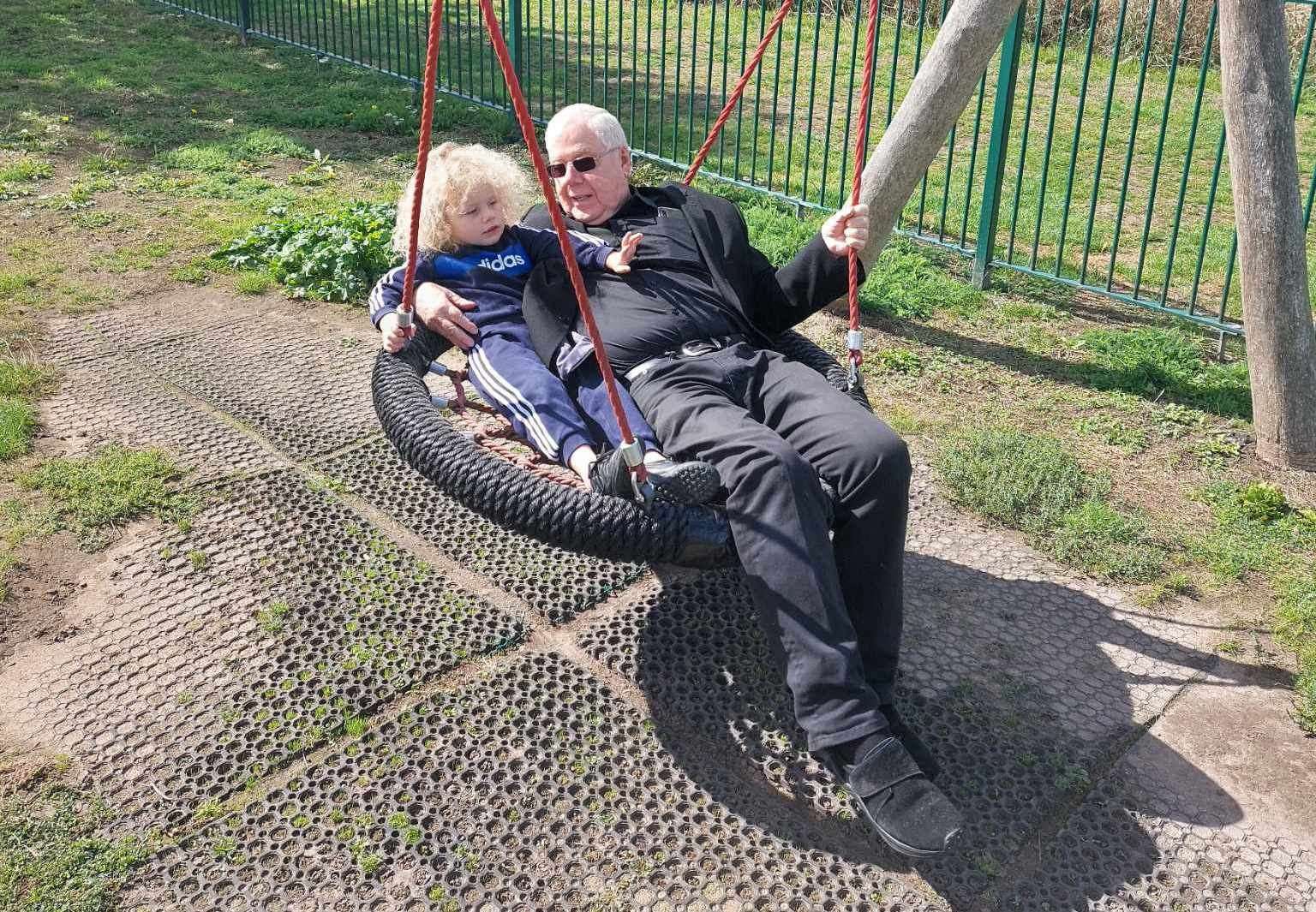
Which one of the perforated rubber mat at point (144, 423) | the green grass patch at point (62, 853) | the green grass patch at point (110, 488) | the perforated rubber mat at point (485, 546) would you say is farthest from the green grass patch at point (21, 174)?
the green grass patch at point (62, 853)

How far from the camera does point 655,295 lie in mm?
3600

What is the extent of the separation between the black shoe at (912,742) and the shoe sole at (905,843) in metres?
0.17

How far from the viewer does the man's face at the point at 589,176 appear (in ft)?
12.3

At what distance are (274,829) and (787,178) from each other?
4800 millimetres

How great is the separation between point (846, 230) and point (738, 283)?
386mm

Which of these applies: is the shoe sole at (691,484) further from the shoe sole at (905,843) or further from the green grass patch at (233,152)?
the green grass patch at (233,152)

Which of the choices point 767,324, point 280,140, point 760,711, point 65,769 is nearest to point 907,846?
point 760,711

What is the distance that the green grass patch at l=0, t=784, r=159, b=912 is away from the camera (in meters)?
2.63

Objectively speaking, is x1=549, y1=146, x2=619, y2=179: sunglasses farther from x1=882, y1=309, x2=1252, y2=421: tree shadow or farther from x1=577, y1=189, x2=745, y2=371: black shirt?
x1=882, y1=309, x2=1252, y2=421: tree shadow

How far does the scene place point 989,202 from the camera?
19.8 ft

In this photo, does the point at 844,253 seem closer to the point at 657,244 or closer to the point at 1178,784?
the point at 657,244

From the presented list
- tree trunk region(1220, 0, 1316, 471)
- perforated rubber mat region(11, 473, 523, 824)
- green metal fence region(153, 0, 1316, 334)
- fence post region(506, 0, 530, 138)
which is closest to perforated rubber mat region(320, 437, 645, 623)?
perforated rubber mat region(11, 473, 523, 824)

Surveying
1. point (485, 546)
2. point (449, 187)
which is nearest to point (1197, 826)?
point (485, 546)

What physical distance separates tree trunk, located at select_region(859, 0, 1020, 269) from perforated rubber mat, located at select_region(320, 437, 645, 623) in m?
2.13
